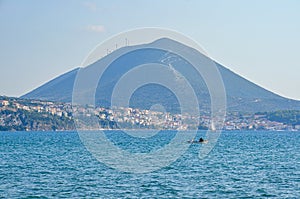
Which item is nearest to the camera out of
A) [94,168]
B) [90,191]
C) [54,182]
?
[90,191]

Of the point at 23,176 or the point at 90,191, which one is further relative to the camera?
the point at 23,176

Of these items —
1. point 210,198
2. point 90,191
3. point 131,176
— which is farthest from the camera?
point 131,176

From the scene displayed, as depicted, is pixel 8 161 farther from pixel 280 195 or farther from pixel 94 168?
pixel 280 195

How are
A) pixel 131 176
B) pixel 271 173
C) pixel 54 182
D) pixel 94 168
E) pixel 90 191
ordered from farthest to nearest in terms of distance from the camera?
pixel 94 168
pixel 271 173
pixel 131 176
pixel 54 182
pixel 90 191

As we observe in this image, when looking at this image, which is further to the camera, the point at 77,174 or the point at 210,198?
the point at 77,174

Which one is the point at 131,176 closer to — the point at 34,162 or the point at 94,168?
the point at 94,168

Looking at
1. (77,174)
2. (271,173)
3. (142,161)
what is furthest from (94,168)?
(271,173)

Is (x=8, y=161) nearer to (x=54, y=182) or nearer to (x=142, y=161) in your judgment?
(x=142, y=161)

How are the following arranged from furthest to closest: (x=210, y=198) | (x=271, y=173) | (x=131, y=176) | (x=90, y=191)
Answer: (x=271, y=173)
(x=131, y=176)
(x=90, y=191)
(x=210, y=198)

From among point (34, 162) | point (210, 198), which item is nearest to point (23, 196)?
point (210, 198)
